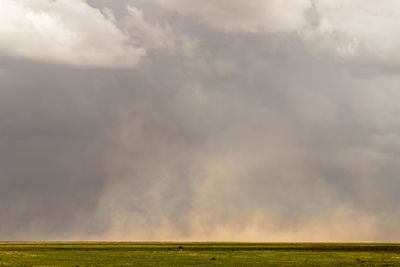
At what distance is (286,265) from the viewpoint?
5381 centimetres

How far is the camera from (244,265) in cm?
5322

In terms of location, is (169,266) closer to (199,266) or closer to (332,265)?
(199,266)

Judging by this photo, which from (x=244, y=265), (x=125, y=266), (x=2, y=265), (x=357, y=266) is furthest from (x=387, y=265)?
(x=2, y=265)

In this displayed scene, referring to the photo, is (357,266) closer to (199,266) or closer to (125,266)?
(199,266)

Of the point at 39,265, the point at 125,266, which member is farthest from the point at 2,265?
the point at 125,266

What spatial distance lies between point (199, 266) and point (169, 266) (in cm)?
343

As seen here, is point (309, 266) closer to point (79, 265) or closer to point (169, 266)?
point (169, 266)

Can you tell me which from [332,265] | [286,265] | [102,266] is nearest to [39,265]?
[102,266]

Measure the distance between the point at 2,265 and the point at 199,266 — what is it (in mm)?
22829

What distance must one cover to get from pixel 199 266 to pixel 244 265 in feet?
17.5

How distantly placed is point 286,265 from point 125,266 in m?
18.6

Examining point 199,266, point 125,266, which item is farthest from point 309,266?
point 125,266

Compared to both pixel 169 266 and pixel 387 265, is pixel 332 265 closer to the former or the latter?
pixel 387 265

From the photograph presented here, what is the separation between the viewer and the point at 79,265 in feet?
174
